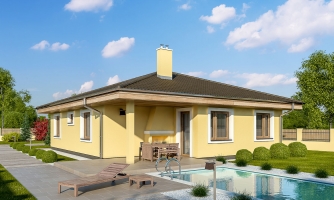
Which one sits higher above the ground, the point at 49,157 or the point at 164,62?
the point at 164,62

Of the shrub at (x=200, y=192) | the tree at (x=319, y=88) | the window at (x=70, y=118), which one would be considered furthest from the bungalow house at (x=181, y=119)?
the tree at (x=319, y=88)

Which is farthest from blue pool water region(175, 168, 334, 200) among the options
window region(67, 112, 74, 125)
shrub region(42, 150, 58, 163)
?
window region(67, 112, 74, 125)

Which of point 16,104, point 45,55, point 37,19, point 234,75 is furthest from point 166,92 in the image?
point 16,104

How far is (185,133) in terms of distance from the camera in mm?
15250

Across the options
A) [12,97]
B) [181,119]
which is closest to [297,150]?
[181,119]

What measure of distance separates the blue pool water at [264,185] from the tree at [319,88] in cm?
2381

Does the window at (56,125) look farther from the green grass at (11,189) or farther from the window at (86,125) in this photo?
the green grass at (11,189)

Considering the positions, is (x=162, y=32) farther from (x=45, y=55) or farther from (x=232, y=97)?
(x=45, y=55)

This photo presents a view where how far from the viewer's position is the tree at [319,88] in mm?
31156

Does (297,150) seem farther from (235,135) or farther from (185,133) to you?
(185,133)

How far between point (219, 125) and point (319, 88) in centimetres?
2143

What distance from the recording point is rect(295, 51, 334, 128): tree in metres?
31.2

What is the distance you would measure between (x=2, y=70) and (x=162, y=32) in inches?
2250

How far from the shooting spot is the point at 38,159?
15.4m
